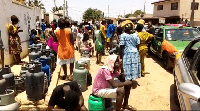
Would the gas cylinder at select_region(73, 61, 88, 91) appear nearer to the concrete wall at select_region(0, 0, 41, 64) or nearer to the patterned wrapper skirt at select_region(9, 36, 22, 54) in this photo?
the patterned wrapper skirt at select_region(9, 36, 22, 54)

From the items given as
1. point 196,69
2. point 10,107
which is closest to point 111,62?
point 196,69

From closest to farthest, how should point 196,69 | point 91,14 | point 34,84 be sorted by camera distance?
point 196,69
point 34,84
point 91,14

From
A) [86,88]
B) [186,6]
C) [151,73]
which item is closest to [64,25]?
[86,88]

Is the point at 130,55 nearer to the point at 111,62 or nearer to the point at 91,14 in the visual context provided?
the point at 111,62

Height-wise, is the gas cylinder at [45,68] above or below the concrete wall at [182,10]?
below

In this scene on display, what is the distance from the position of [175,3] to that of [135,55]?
3362 cm

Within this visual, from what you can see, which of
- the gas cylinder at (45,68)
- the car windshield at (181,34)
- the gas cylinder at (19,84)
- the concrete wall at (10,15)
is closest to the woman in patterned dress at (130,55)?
the gas cylinder at (45,68)

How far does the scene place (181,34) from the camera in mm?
8625

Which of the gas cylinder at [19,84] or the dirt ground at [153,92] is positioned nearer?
the dirt ground at [153,92]

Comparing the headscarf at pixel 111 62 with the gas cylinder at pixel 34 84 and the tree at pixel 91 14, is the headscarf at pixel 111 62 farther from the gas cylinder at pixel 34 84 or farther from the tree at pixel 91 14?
the tree at pixel 91 14

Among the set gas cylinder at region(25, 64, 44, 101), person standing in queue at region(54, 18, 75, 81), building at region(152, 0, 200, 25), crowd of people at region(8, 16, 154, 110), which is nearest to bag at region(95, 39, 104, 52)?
crowd of people at region(8, 16, 154, 110)

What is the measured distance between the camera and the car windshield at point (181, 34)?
27.8ft

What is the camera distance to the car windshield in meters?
8.46

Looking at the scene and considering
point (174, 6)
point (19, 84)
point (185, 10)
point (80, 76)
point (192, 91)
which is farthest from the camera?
point (174, 6)
